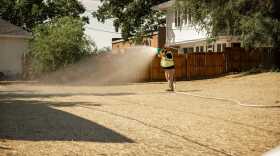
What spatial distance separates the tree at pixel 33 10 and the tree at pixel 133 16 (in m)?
7.41

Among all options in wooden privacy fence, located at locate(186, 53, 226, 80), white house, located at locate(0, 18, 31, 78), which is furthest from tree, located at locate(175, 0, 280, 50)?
white house, located at locate(0, 18, 31, 78)

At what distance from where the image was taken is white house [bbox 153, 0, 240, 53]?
38.7 metres

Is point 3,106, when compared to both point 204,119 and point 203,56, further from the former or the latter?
point 203,56

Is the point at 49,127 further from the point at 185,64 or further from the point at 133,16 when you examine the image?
the point at 133,16

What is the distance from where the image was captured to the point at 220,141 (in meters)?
9.53

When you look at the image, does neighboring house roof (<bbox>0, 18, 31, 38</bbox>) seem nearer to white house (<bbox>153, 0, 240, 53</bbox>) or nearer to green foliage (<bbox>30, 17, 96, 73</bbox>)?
green foliage (<bbox>30, 17, 96, 73</bbox>)

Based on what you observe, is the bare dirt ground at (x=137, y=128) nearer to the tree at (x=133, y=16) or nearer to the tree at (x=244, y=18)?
the tree at (x=244, y=18)

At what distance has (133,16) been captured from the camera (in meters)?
55.2

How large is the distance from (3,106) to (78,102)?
2.34 meters

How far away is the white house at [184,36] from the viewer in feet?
127

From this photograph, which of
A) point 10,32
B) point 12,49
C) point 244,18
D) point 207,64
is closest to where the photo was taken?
point 244,18

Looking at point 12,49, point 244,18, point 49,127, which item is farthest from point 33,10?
point 49,127

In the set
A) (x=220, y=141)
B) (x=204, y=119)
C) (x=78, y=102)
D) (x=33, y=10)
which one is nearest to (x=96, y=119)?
Answer: (x=204, y=119)

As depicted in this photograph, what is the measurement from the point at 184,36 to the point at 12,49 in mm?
12551
